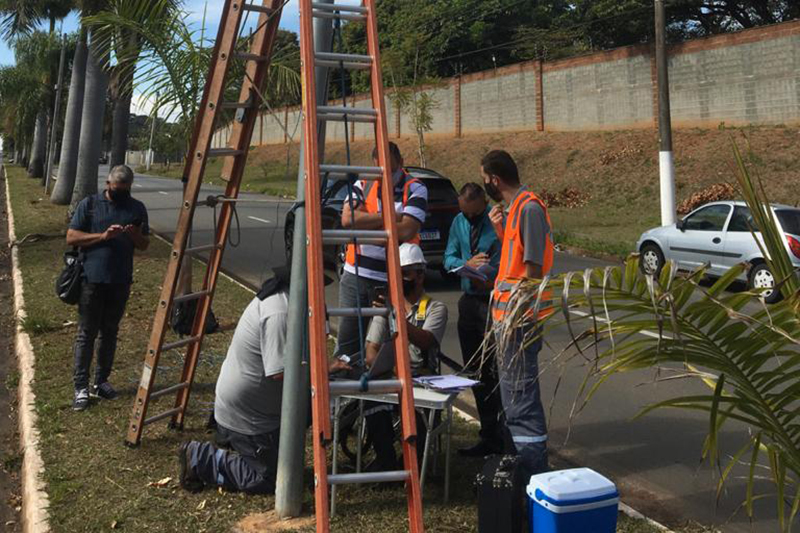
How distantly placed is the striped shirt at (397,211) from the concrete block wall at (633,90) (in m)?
15.6

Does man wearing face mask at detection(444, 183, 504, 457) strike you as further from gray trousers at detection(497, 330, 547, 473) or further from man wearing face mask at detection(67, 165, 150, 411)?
man wearing face mask at detection(67, 165, 150, 411)

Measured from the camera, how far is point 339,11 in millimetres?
4289

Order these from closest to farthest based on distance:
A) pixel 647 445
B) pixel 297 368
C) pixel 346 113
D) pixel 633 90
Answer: pixel 346 113
pixel 297 368
pixel 647 445
pixel 633 90

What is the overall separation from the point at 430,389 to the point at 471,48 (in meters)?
→ 47.1

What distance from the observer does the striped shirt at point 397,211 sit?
215 inches

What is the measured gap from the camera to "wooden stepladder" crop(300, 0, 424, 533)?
3.51 m

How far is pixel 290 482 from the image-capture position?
4535mm

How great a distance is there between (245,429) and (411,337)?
1.13 m

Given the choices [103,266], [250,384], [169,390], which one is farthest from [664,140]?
[250,384]

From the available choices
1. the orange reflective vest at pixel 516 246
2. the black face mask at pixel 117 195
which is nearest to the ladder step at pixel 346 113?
the orange reflective vest at pixel 516 246

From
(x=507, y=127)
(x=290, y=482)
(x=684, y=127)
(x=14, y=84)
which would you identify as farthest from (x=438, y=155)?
(x=290, y=482)

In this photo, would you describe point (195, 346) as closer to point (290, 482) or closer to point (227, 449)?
point (227, 449)

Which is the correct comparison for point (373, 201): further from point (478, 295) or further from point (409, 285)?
point (478, 295)

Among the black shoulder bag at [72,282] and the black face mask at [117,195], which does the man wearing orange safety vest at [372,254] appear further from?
the black shoulder bag at [72,282]
